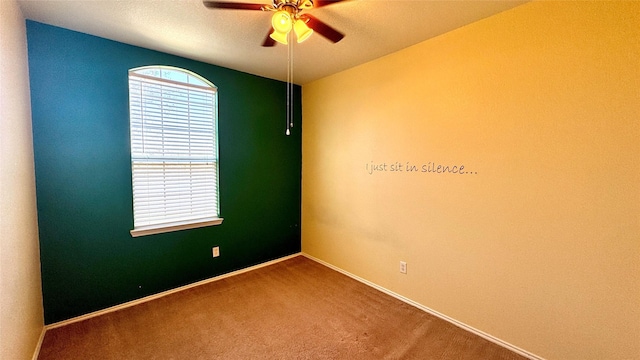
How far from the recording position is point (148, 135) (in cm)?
255

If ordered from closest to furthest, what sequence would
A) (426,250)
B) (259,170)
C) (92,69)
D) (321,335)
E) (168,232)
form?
(321,335) < (92,69) < (426,250) < (168,232) < (259,170)

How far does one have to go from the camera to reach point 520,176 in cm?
188

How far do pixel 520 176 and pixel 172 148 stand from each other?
3089 millimetres

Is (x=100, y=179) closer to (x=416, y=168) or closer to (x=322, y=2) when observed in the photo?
(x=322, y=2)

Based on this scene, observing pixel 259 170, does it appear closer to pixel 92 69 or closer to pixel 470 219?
pixel 92 69

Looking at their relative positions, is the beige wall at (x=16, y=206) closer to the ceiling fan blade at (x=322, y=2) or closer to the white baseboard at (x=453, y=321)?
the ceiling fan blade at (x=322, y=2)

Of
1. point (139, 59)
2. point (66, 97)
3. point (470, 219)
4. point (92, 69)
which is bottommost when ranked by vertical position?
point (470, 219)

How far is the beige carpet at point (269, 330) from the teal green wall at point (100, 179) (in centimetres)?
27

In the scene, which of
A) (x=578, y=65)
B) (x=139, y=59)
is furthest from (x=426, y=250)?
(x=139, y=59)

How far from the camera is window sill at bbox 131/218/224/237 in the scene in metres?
2.53

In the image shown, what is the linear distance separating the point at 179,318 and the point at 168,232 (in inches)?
33.6

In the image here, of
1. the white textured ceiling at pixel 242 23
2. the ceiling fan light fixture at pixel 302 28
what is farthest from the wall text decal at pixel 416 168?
the ceiling fan light fixture at pixel 302 28

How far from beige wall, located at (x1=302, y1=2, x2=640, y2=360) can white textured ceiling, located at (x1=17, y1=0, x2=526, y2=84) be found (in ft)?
0.75

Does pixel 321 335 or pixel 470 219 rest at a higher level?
pixel 470 219
